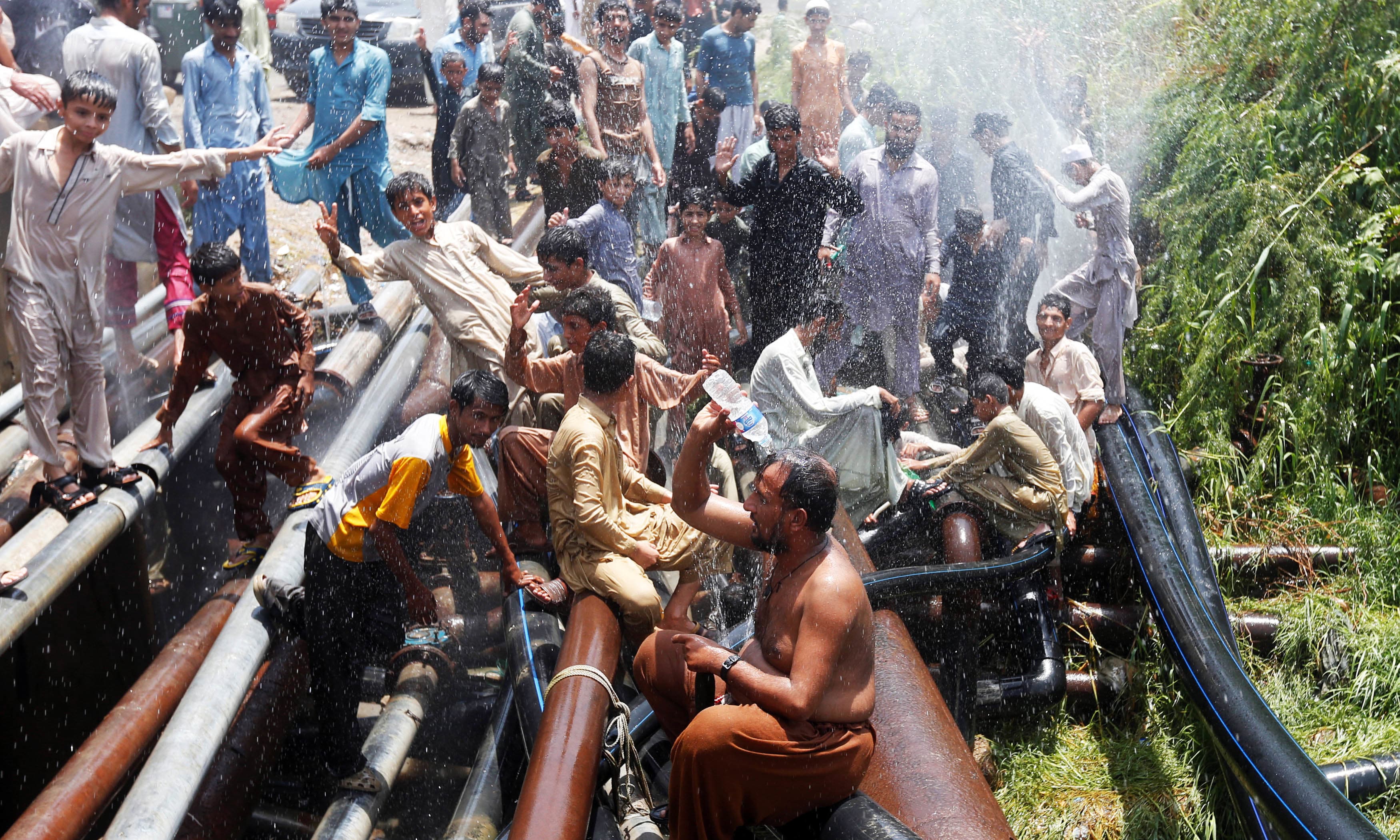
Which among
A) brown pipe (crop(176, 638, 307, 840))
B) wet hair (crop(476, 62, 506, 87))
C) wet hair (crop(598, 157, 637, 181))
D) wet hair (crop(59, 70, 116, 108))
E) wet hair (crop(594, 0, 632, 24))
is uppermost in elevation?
wet hair (crop(59, 70, 116, 108))

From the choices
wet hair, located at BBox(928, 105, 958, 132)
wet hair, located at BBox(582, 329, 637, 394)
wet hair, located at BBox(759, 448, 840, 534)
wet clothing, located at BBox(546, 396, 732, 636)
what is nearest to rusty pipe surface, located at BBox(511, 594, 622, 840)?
wet clothing, located at BBox(546, 396, 732, 636)

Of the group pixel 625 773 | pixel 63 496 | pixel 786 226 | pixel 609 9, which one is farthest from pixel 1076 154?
pixel 63 496

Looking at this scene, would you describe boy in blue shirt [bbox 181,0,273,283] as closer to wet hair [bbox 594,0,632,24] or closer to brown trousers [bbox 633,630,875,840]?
wet hair [bbox 594,0,632,24]

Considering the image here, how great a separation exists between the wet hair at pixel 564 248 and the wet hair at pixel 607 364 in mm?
1236

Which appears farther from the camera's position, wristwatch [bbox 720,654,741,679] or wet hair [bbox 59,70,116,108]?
wet hair [bbox 59,70,116,108]

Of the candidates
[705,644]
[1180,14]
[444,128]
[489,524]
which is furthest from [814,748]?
[1180,14]

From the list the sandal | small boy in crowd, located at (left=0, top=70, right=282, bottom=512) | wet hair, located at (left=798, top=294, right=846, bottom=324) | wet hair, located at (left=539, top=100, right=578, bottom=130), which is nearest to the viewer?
small boy in crowd, located at (left=0, top=70, right=282, bottom=512)

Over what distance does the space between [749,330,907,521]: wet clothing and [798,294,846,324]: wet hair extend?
159mm

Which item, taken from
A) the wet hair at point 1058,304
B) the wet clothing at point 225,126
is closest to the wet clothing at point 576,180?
the wet clothing at point 225,126

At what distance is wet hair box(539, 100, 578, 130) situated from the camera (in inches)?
307

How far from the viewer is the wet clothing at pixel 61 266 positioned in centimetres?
548

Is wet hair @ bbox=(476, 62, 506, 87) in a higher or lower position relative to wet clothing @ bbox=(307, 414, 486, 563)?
higher

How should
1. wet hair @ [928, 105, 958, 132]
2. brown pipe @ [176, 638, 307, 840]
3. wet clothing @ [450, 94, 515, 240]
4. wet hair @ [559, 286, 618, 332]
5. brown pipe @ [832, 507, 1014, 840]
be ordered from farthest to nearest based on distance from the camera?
1. wet hair @ [928, 105, 958, 132]
2. wet clothing @ [450, 94, 515, 240]
3. wet hair @ [559, 286, 618, 332]
4. brown pipe @ [176, 638, 307, 840]
5. brown pipe @ [832, 507, 1014, 840]

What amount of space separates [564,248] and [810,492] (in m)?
2.87
